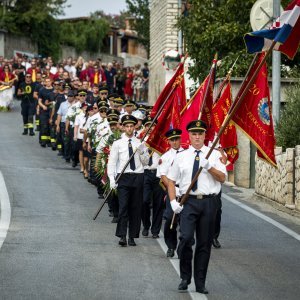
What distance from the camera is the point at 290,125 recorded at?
2566 cm

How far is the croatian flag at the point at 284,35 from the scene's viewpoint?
14164 millimetres

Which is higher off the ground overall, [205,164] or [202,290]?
[205,164]

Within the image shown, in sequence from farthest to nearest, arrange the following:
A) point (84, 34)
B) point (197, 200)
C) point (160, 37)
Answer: point (84, 34), point (160, 37), point (197, 200)

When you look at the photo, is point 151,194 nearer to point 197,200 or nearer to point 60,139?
point 197,200

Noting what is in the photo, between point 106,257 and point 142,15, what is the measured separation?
56.4m

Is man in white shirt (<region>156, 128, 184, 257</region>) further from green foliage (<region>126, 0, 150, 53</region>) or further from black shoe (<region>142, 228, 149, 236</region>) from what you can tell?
green foliage (<region>126, 0, 150, 53</region>)

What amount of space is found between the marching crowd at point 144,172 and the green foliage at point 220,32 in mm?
3263

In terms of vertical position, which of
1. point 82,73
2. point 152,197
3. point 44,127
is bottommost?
point 152,197

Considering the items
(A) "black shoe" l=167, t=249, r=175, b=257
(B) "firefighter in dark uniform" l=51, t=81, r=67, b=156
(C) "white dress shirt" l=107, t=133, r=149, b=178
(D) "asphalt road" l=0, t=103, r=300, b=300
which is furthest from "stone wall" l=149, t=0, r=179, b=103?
(A) "black shoe" l=167, t=249, r=175, b=257

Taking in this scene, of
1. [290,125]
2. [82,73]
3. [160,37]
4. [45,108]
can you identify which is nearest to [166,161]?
[290,125]

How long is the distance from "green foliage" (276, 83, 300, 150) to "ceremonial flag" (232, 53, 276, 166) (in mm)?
10294

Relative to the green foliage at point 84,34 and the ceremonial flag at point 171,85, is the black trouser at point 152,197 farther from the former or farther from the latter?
the green foliage at point 84,34

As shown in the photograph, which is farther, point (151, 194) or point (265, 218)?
point (265, 218)

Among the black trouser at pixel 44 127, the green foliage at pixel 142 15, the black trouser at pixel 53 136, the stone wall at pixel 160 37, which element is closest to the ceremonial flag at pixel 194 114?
the black trouser at pixel 53 136
